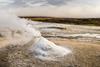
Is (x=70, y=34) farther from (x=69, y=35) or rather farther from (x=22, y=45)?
(x=22, y=45)

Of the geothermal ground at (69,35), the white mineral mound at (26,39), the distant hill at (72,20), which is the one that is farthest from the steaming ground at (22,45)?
the distant hill at (72,20)

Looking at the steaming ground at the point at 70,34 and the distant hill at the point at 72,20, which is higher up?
the steaming ground at the point at 70,34

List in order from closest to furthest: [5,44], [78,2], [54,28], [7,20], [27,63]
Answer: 1. [27,63]
2. [5,44]
3. [7,20]
4. [54,28]
5. [78,2]

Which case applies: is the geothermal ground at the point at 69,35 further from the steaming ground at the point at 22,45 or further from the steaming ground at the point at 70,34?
the steaming ground at the point at 22,45

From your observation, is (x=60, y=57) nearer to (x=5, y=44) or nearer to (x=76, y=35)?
(x=5, y=44)

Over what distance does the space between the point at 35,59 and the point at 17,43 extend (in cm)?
18

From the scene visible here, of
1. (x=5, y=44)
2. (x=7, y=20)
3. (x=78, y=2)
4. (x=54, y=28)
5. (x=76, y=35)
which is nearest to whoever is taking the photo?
(x=5, y=44)

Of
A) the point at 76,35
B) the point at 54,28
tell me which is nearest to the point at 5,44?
the point at 76,35

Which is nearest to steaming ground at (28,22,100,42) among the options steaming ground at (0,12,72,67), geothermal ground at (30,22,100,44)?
geothermal ground at (30,22,100,44)

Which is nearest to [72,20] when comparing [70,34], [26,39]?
[70,34]

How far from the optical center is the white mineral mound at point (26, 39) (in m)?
2.00

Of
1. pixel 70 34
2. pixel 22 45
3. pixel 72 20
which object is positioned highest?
pixel 22 45

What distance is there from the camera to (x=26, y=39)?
2064 mm

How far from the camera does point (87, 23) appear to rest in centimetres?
371
